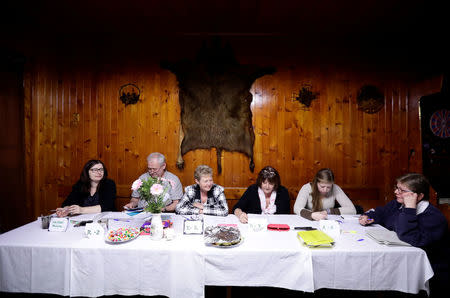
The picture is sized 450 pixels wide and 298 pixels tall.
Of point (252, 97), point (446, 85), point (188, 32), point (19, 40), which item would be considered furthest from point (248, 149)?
point (19, 40)

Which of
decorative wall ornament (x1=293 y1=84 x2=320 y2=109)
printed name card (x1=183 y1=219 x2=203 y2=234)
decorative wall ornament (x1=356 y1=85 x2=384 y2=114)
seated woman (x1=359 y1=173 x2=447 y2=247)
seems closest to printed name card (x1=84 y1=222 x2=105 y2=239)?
printed name card (x1=183 y1=219 x2=203 y2=234)

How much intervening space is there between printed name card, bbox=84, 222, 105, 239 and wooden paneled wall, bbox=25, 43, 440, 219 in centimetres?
163

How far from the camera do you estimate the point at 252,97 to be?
316cm

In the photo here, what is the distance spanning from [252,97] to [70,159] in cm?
259

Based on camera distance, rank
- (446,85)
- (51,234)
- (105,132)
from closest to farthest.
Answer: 1. (51,234)
2. (446,85)
3. (105,132)

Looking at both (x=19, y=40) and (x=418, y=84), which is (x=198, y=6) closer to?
(x=19, y=40)

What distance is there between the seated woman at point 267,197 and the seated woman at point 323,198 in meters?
0.15

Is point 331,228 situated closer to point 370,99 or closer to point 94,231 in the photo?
point 94,231

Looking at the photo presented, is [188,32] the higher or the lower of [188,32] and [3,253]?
the higher

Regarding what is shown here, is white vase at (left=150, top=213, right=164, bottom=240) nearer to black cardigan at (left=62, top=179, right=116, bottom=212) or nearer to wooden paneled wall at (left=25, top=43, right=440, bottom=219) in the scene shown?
black cardigan at (left=62, top=179, right=116, bottom=212)

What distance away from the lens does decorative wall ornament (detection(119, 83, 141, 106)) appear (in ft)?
10.6

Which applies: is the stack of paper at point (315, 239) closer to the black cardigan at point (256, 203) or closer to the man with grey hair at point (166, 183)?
the black cardigan at point (256, 203)

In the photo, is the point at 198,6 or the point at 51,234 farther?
the point at 198,6

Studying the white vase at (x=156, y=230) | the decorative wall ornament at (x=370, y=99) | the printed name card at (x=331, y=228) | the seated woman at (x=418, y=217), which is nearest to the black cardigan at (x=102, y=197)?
the white vase at (x=156, y=230)
